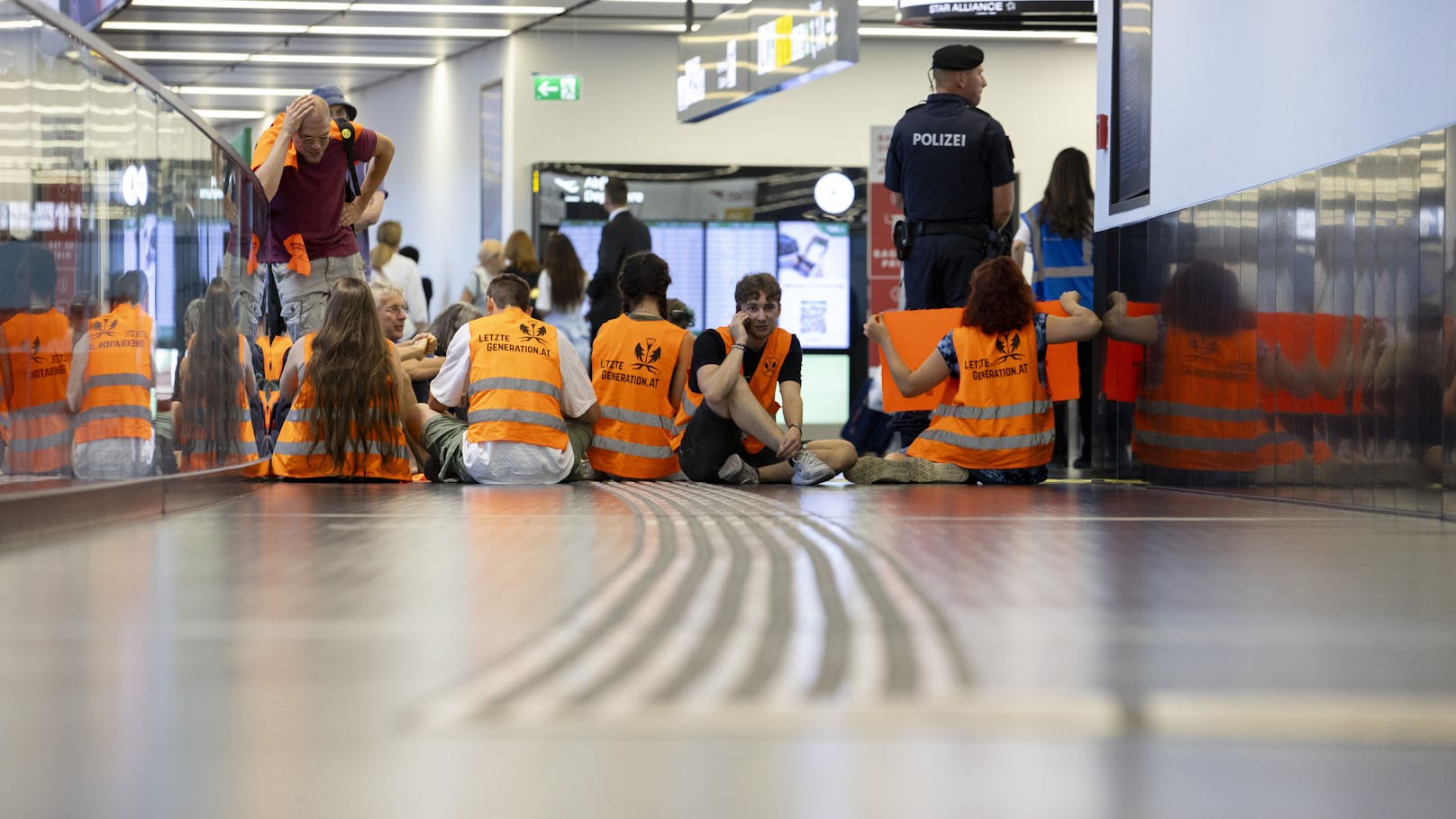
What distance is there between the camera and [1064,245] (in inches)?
375

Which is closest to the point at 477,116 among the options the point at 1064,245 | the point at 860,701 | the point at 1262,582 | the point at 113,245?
the point at 1064,245

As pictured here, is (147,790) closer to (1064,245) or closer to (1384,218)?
(1384,218)

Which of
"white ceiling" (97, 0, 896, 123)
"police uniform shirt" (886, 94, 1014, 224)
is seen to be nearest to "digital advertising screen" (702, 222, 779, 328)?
"white ceiling" (97, 0, 896, 123)

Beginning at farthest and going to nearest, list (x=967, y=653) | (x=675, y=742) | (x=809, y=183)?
(x=809, y=183) → (x=967, y=653) → (x=675, y=742)

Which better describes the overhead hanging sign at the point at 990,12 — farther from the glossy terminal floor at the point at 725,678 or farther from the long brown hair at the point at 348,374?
the glossy terminal floor at the point at 725,678

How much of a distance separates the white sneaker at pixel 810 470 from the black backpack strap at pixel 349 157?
103 inches

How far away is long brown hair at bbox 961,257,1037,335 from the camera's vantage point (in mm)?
7656

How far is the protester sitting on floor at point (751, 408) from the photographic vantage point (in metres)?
7.90

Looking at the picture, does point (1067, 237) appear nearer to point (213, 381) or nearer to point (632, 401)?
point (632, 401)

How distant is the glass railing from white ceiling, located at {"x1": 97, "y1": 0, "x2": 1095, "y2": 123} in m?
9.30

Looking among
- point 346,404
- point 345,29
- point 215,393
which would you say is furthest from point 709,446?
point 345,29

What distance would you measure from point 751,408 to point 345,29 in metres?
10.0

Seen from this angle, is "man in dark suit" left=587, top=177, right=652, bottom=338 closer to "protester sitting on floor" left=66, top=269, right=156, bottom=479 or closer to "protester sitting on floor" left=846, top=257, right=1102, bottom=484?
"protester sitting on floor" left=846, top=257, right=1102, bottom=484

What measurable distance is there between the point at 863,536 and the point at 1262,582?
1301 millimetres
